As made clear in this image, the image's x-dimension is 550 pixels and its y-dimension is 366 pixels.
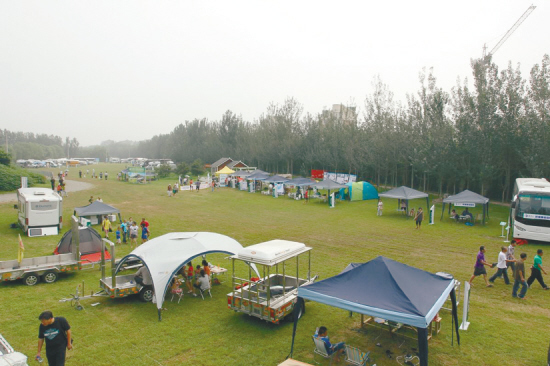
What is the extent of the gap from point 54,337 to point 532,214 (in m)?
20.1

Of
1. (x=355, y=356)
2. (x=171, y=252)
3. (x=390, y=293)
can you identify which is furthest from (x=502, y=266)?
(x=171, y=252)

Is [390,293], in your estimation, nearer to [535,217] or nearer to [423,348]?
[423,348]

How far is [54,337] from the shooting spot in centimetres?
620

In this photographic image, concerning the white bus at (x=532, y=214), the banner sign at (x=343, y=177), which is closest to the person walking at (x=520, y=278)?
the white bus at (x=532, y=214)

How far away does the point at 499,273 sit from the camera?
12148 millimetres

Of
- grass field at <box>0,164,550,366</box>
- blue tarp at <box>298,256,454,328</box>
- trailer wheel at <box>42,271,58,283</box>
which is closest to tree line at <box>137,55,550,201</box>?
grass field at <box>0,164,550,366</box>

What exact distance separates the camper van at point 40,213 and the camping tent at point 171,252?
35.5ft

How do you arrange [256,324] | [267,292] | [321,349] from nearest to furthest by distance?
1. [321,349]
2. [267,292]
3. [256,324]

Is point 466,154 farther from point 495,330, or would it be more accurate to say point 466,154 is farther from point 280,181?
point 495,330

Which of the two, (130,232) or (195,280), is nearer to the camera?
(195,280)

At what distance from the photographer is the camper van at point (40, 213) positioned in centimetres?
1844

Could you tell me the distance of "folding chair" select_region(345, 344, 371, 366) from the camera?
705cm

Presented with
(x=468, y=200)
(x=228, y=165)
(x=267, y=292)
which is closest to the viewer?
(x=267, y=292)

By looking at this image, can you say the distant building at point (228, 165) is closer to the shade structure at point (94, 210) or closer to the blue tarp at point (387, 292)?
the shade structure at point (94, 210)
